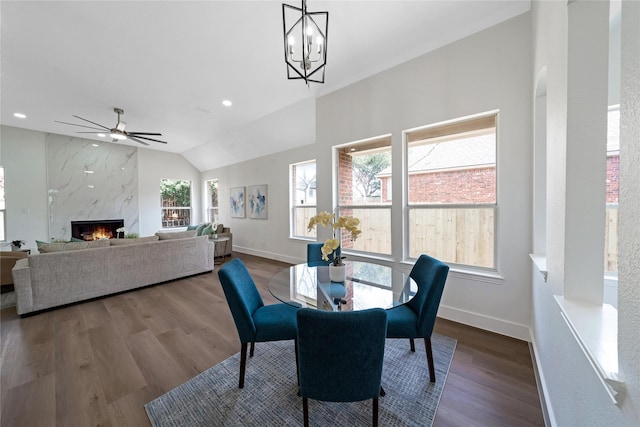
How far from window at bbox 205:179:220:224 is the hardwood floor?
196 inches

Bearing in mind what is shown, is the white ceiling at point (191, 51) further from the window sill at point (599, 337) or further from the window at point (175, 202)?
the window at point (175, 202)

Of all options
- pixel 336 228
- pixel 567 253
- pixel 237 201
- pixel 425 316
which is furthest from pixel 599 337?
pixel 237 201

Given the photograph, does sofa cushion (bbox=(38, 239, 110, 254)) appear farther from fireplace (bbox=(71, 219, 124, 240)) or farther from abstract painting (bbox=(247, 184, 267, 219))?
fireplace (bbox=(71, 219, 124, 240))

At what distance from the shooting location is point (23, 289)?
9.17 ft

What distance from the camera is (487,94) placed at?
7.78 ft

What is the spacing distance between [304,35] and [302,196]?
12.8 ft

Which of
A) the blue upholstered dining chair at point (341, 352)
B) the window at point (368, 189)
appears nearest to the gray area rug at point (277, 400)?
the blue upholstered dining chair at point (341, 352)

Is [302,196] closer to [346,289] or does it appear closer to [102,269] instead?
[102,269]

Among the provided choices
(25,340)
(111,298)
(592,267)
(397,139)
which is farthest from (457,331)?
(111,298)

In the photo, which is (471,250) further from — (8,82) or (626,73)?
(8,82)

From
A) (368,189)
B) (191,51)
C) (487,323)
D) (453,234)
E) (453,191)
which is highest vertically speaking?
(191,51)

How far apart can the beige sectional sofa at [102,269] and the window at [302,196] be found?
197 centimetres

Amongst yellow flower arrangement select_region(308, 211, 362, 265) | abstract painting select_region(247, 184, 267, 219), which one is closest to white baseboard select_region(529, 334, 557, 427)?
yellow flower arrangement select_region(308, 211, 362, 265)

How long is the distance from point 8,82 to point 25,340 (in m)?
3.64
